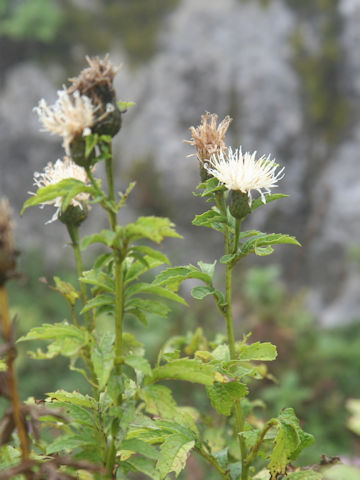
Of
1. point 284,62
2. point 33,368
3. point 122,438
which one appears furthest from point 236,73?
point 122,438

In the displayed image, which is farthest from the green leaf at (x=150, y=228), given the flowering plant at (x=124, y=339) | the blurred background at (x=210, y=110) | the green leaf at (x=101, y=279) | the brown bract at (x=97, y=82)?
the blurred background at (x=210, y=110)

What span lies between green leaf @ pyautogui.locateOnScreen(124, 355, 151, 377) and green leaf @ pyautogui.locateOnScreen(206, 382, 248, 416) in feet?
0.66

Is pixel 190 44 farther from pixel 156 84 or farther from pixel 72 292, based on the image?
pixel 72 292

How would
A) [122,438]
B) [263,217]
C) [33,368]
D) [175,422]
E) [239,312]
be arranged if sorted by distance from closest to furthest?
[122,438] < [175,422] < [33,368] < [239,312] < [263,217]

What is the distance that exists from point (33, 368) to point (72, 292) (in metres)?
3.87

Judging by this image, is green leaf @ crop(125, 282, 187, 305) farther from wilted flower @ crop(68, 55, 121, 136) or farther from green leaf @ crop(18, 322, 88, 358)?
wilted flower @ crop(68, 55, 121, 136)

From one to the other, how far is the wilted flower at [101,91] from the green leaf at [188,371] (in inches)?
15.7

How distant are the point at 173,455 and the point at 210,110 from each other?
5.10 m

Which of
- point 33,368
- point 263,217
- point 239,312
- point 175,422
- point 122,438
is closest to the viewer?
point 122,438

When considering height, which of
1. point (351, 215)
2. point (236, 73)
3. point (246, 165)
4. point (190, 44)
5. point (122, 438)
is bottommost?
point (122, 438)

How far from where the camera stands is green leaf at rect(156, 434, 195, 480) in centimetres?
97

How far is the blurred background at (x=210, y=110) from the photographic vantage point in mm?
5520

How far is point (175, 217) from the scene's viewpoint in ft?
18.8

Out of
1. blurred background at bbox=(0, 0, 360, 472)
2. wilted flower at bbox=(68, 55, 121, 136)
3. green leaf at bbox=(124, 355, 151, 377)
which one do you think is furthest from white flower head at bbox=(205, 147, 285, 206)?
blurred background at bbox=(0, 0, 360, 472)
